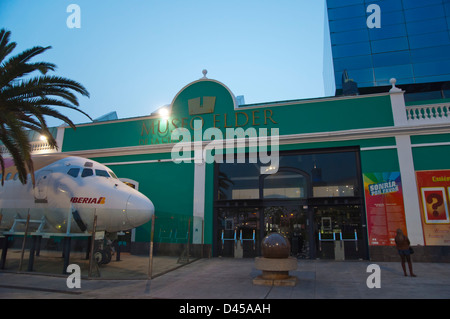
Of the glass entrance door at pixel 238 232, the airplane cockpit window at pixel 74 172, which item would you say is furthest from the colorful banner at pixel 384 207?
the airplane cockpit window at pixel 74 172

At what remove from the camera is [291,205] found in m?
16.3

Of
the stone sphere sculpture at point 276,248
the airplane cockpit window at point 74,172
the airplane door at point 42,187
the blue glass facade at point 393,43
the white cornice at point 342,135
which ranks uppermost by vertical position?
the blue glass facade at point 393,43

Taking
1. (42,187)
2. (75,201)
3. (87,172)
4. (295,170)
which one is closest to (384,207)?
(295,170)

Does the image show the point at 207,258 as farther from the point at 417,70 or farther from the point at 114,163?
the point at 417,70

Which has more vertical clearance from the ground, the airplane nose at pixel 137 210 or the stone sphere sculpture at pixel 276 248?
the airplane nose at pixel 137 210

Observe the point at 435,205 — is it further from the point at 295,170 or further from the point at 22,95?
the point at 22,95

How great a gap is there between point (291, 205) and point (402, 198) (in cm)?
527

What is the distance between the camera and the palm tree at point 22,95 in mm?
10633

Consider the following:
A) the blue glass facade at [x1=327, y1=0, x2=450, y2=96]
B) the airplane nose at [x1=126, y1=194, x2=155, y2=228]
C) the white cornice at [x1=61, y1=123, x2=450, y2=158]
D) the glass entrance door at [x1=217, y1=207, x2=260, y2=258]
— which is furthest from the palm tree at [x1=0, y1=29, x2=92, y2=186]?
the blue glass facade at [x1=327, y1=0, x2=450, y2=96]

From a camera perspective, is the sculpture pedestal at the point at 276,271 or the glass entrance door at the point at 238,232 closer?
the sculpture pedestal at the point at 276,271

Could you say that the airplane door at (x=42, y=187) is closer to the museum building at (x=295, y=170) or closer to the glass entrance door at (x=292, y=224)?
the museum building at (x=295, y=170)

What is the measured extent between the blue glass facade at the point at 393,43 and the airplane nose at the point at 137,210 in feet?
97.1

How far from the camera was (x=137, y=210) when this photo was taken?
11781 mm
